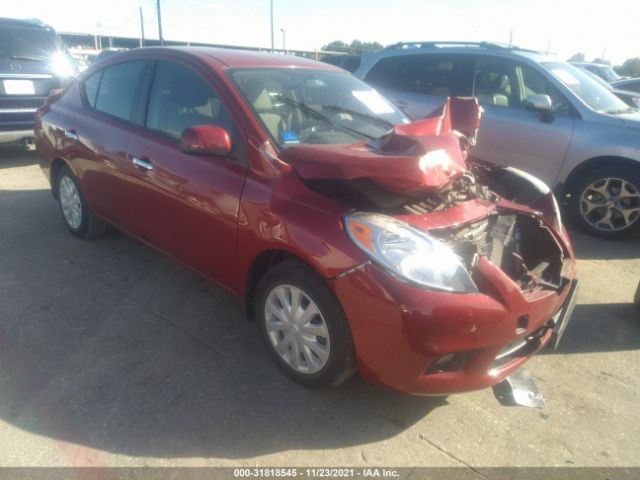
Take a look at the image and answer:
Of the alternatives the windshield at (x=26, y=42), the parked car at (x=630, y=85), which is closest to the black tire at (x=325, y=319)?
the windshield at (x=26, y=42)

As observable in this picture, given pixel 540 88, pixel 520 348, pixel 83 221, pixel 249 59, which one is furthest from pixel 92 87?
pixel 540 88

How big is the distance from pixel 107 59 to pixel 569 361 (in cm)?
412

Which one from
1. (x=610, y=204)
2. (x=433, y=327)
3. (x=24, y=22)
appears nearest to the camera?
(x=433, y=327)

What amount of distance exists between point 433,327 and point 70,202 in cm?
365

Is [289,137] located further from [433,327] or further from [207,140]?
[433,327]

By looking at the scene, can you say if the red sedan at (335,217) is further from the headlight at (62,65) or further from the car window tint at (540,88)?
the headlight at (62,65)

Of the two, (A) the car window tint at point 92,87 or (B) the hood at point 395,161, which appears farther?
(A) the car window tint at point 92,87

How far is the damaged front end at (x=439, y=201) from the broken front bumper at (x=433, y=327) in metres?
0.08

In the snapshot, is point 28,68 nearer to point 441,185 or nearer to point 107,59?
point 107,59

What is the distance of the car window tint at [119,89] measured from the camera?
362cm

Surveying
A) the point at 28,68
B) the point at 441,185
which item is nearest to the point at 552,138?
the point at 441,185

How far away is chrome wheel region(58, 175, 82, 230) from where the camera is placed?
4.29m

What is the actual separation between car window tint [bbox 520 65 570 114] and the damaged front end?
2.87m

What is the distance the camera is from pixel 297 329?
8.17ft
